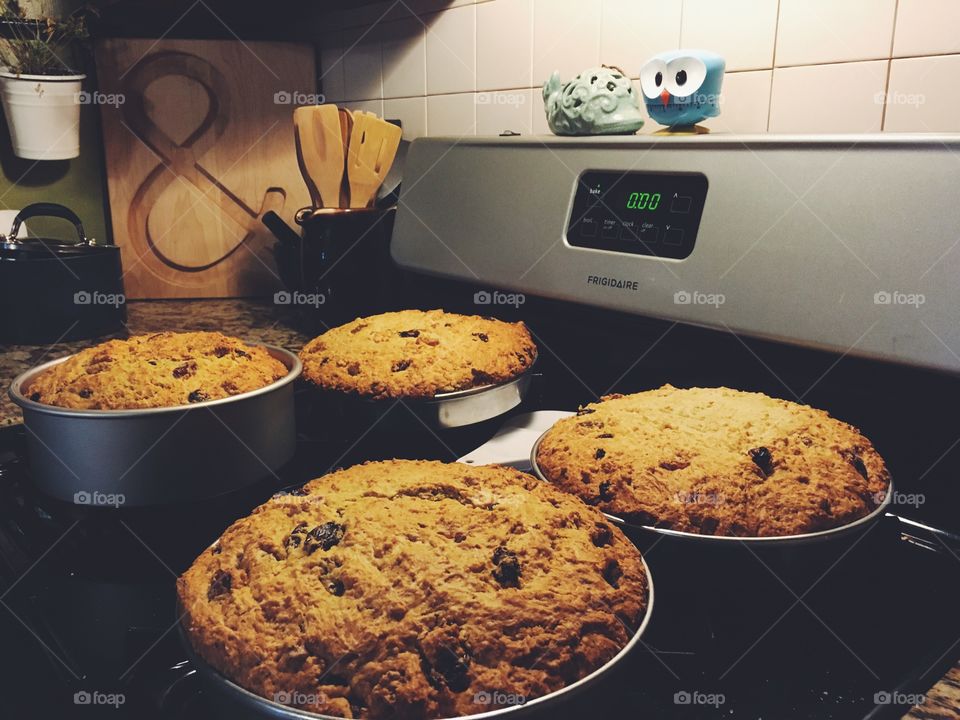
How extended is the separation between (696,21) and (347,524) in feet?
3.32

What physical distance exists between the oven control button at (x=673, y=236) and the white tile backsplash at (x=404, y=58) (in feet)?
3.76

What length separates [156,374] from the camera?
2.65ft

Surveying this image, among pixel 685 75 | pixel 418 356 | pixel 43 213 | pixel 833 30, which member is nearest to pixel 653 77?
pixel 685 75

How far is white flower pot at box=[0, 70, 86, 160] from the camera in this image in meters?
1.93

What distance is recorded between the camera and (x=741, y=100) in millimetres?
1177

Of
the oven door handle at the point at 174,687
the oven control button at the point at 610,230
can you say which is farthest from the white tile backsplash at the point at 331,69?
the oven door handle at the point at 174,687

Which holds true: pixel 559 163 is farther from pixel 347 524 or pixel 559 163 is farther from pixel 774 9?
pixel 347 524

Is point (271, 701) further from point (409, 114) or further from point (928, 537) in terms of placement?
point (409, 114)

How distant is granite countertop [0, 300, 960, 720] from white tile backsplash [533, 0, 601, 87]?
71cm

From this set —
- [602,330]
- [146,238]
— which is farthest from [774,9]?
[146,238]

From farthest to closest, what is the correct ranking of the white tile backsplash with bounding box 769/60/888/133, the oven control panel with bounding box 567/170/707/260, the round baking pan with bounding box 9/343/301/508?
the white tile backsplash with bounding box 769/60/888/133 < the oven control panel with bounding box 567/170/707/260 < the round baking pan with bounding box 9/343/301/508

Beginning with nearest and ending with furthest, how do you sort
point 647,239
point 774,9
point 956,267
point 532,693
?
point 532,693
point 956,267
point 647,239
point 774,9

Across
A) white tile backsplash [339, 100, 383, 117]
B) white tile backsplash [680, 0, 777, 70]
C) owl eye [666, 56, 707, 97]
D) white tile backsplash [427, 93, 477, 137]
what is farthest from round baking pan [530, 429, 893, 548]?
white tile backsplash [339, 100, 383, 117]

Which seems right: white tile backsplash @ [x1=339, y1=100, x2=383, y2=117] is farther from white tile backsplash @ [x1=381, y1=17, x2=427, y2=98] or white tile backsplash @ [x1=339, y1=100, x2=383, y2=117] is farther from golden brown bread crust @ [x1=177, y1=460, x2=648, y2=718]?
golden brown bread crust @ [x1=177, y1=460, x2=648, y2=718]
